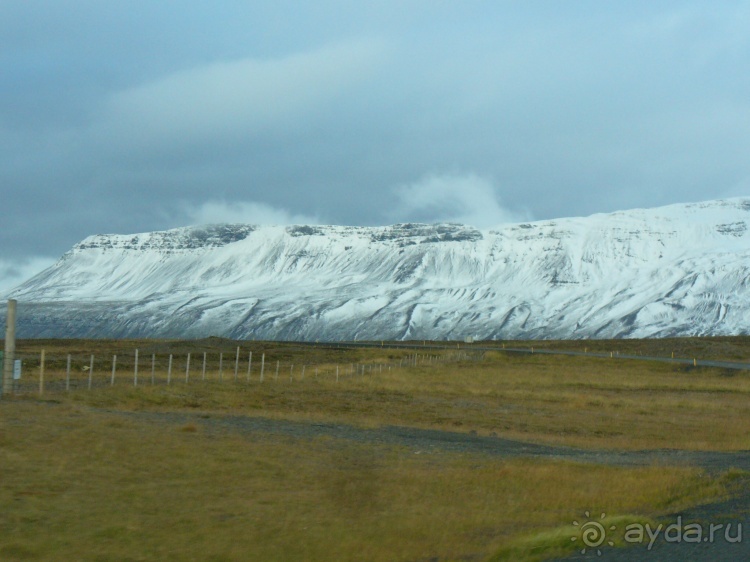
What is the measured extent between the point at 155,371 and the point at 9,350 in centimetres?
2741

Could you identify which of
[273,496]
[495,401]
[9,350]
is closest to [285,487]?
[273,496]

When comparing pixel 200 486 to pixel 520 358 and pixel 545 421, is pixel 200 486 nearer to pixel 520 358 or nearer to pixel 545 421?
pixel 545 421

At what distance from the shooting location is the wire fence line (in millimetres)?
37781

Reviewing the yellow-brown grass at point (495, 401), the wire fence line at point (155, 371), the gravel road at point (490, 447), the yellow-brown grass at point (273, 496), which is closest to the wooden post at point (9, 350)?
the wire fence line at point (155, 371)

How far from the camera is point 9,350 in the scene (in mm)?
26797

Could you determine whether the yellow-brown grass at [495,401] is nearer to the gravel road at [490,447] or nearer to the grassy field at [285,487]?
the grassy field at [285,487]

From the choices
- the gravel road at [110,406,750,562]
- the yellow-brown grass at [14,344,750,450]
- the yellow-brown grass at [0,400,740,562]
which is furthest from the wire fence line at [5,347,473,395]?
the yellow-brown grass at [0,400,740,562]

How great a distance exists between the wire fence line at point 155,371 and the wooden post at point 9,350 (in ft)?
1.54

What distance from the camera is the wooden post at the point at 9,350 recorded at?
26.0 metres

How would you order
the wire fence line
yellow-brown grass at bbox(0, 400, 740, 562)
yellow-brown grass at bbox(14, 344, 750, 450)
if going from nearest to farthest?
yellow-brown grass at bbox(0, 400, 740, 562)
yellow-brown grass at bbox(14, 344, 750, 450)
the wire fence line

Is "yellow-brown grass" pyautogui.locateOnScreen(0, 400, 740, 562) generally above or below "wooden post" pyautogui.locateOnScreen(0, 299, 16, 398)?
below

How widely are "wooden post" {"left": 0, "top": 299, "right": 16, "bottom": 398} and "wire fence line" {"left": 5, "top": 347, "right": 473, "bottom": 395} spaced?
0.47m

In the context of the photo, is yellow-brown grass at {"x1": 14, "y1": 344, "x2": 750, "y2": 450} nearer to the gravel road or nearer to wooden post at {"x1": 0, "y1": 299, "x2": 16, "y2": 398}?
wooden post at {"x1": 0, "y1": 299, "x2": 16, "y2": 398}

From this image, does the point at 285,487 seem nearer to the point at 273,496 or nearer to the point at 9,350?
the point at 273,496
